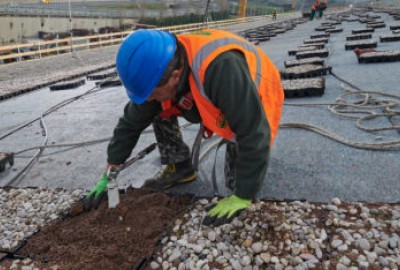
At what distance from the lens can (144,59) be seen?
206cm

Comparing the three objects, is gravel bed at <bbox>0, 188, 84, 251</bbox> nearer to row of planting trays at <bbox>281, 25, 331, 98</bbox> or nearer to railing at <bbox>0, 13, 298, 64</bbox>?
row of planting trays at <bbox>281, 25, 331, 98</bbox>

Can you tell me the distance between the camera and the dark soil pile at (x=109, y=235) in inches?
88.0

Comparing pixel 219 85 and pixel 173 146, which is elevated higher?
pixel 219 85

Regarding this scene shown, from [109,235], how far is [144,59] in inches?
46.4

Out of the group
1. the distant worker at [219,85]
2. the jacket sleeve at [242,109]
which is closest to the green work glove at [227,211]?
the distant worker at [219,85]

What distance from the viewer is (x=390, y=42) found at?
9.14 m

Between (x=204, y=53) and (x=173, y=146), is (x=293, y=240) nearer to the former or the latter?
(x=204, y=53)

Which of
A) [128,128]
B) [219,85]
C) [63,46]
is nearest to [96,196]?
[128,128]

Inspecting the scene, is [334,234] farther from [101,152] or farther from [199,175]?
[101,152]

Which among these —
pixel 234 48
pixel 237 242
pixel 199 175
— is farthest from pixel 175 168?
pixel 234 48

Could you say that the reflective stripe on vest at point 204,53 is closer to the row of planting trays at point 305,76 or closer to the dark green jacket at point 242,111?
the dark green jacket at point 242,111

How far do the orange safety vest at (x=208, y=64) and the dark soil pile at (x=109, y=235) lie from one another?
738mm

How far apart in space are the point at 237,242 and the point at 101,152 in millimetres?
2334

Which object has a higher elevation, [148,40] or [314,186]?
[148,40]
